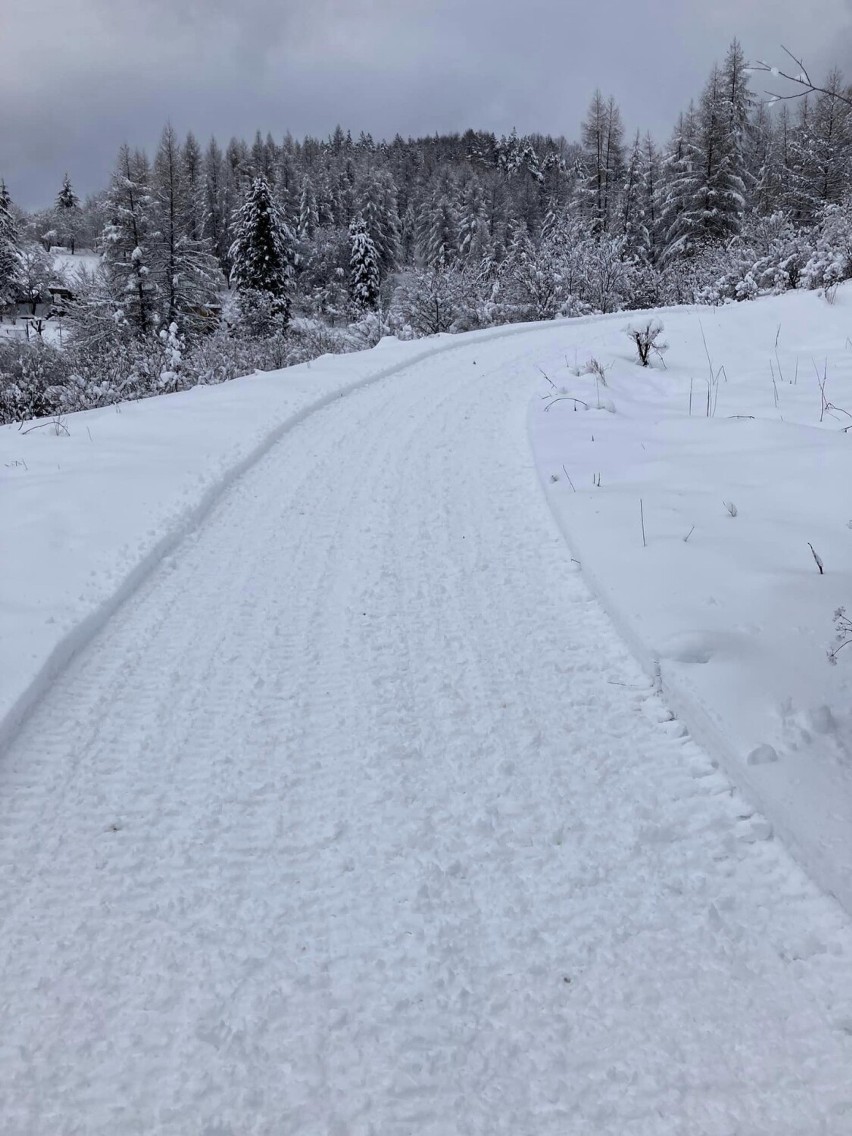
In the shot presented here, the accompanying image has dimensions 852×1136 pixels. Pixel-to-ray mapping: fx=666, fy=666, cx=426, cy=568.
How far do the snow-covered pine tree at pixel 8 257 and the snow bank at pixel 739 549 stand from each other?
33133 mm

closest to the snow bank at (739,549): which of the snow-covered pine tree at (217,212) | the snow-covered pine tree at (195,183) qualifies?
A: the snow-covered pine tree at (195,183)

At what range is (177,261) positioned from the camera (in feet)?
81.5

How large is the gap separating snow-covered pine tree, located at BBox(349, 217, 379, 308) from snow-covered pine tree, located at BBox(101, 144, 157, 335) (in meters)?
18.0

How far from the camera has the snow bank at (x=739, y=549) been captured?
2.41 m

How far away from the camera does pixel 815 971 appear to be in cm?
179

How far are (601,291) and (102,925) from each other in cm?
2189

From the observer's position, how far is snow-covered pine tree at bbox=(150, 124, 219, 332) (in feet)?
80.1

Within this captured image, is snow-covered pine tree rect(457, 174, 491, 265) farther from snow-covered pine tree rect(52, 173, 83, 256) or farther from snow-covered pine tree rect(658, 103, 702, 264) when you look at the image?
snow-covered pine tree rect(52, 173, 83, 256)

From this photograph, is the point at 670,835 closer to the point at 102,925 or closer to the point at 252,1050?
the point at 252,1050

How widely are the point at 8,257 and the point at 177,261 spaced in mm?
12271

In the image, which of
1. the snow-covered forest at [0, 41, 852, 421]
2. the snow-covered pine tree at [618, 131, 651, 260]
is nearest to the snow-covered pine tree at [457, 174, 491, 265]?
the snow-covered forest at [0, 41, 852, 421]

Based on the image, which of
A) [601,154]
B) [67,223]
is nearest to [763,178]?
[601,154]

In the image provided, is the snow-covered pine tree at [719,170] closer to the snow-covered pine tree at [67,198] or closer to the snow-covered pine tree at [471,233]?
the snow-covered pine tree at [471,233]

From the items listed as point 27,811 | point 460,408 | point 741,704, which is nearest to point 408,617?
point 741,704
